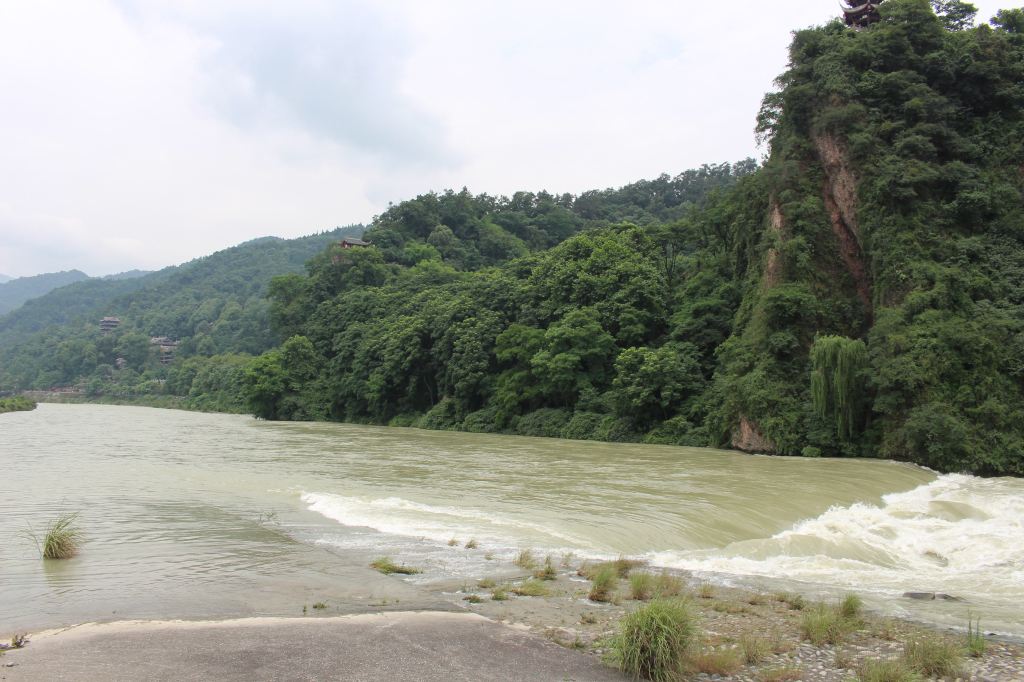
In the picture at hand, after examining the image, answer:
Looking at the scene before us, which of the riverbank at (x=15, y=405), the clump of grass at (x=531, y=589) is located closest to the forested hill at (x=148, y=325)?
the riverbank at (x=15, y=405)

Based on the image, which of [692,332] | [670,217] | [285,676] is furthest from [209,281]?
[285,676]

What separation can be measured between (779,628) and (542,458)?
19840mm

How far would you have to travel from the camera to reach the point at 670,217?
312 ft

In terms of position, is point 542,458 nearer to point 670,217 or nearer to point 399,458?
point 399,458

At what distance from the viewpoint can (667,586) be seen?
916cm

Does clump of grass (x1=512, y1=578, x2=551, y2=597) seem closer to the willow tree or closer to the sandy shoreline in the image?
the sandy shoreline

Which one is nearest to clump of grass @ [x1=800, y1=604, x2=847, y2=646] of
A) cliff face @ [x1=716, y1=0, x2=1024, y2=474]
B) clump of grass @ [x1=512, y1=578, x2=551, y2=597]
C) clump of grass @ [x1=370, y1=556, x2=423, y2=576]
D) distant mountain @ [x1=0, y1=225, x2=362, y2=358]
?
clump of grass @ [x1=512, y1=578, x2=551, y2=597]

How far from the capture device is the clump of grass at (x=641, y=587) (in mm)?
8789

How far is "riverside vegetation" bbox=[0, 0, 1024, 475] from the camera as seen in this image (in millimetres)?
25312

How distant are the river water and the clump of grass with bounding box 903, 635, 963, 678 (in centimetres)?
182

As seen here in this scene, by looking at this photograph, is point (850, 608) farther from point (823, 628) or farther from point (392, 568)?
point (392, 568)

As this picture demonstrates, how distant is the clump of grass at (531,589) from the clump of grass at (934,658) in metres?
4.16

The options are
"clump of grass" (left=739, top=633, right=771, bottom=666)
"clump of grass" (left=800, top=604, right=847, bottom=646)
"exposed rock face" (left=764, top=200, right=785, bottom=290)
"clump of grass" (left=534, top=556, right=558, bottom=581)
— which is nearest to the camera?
"clump of grass" (left=739, top=633, right=771, bottom=666)

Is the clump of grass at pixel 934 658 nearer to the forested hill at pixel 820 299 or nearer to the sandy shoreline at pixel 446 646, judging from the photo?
the sandy shoreline at pixel 446 646
